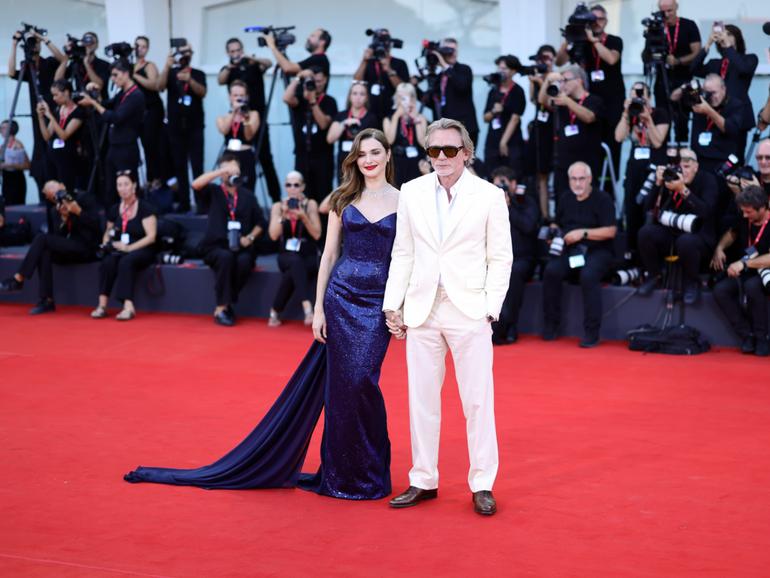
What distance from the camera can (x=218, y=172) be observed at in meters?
9.45

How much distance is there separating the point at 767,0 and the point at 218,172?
5575 millimetres

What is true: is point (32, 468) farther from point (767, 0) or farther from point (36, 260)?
point (767, 0)

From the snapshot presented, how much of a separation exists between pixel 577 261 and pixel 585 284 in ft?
0.72

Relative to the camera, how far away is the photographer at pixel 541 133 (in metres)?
9.55

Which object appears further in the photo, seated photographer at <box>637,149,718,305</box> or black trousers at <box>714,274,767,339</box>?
seated photographer at <box>637,149,718,305</box>

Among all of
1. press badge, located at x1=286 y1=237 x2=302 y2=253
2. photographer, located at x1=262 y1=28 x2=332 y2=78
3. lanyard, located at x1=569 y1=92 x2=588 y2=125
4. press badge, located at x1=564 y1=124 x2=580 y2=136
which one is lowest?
press badge, located at x1=286 y1=237 x2=302 y2=253

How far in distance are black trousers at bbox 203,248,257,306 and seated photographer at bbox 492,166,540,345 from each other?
2.29 metres

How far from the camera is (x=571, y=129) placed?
9172 mm

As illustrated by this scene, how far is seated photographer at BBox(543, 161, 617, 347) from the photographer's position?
8438 mm

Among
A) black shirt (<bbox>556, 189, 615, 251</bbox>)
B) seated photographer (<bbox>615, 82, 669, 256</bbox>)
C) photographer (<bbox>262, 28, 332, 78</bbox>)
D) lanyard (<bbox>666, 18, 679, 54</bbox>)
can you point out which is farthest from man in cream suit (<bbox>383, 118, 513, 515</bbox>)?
photographer (<bbox>262, 28, 332, 78</bbox>)

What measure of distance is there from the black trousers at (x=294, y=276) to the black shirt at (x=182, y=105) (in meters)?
2.69

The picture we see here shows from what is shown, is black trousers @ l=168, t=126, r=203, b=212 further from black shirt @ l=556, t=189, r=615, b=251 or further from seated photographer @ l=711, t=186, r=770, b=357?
seated photographer @ l=711, t=186, r=770, b=357

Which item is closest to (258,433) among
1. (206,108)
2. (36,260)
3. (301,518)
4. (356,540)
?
(301,518)

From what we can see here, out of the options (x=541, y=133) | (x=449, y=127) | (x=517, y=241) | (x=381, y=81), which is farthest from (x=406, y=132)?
(x=449, y=127)
